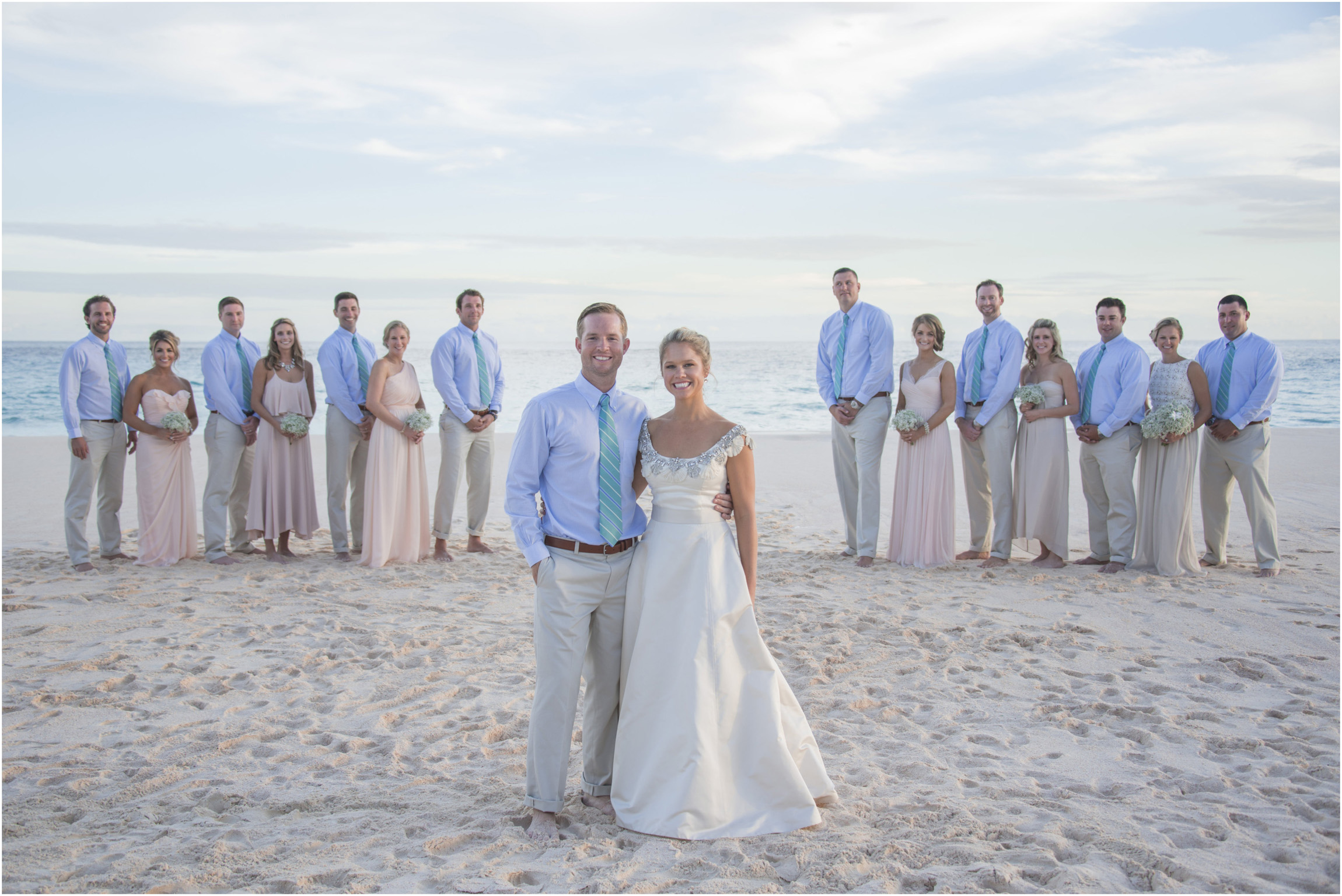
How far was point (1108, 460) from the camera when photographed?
7.99 meters

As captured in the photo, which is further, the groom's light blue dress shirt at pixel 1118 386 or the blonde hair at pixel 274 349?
the blonde hair at pixel 274 349

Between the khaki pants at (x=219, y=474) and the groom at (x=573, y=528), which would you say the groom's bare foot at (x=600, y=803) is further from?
the khaki pants at (x=219, y=474)

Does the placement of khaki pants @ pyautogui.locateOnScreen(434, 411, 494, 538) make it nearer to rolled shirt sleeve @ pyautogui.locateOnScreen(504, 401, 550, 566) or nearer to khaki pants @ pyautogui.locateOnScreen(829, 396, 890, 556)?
khaki pants @ pyautogui.locateOnScreen(829, 396, 890, 556)

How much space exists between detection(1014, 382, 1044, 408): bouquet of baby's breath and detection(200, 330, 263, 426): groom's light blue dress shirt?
281 inches

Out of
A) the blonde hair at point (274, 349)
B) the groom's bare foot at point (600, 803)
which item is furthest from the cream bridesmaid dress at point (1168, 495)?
the blonde hair at point (274, 349)

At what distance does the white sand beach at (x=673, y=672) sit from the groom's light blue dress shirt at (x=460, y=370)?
1.60 metres

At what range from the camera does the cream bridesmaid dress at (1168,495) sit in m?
7.70

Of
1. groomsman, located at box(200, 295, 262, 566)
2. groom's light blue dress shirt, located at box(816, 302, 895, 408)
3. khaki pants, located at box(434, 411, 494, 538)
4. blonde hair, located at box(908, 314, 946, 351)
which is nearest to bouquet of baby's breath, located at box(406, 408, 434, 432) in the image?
khaki pants, located at box(434, 411, 494, 538)

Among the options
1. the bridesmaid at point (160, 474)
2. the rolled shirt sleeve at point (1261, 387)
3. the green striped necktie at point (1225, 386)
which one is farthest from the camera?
the bridesmaid at point (160, 474)

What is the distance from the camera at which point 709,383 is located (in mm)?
38062

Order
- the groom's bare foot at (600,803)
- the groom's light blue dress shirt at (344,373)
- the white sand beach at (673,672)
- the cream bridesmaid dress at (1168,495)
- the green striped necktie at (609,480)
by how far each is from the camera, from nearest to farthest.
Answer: the white sand beach at (673,672) < the green striped necktie at (609,480) < the groom's bare foot at (600,803) < the cream bridesmaid dress at (1168,495) < the groom's light blue dress shirt at (344,373)

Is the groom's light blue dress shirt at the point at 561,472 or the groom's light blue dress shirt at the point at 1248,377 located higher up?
the groom's light blue dress shirt at the point at 1248,377

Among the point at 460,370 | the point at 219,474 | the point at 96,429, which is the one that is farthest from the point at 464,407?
the point at 96,429

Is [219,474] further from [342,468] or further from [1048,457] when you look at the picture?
[1048,457]
